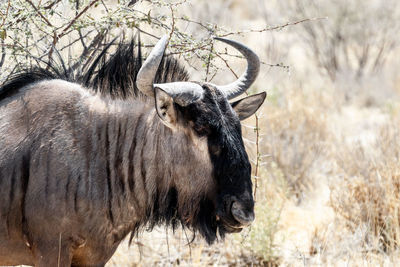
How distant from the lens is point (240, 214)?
3123 mm

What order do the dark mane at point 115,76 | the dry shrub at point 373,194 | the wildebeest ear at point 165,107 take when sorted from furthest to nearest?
the dry shrub at point 373,194 → the dark mane at point 115,76 → the wildebeest ear at point 165,107

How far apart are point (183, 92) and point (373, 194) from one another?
287 cm

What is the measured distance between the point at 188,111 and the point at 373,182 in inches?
111

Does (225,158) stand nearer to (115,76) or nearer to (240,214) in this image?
(240,214)

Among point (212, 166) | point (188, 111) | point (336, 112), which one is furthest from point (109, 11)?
point (336, 112)

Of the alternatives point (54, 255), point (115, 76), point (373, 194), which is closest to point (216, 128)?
point (115, 76)

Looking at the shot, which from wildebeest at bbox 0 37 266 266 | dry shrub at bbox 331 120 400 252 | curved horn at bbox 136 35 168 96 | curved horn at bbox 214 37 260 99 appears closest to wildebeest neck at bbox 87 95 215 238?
wildebeest at bbox 0 37 266 266

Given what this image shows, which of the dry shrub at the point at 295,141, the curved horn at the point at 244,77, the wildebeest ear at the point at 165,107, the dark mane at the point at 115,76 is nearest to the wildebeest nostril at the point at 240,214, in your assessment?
the wildebeest ear at the point at 165,107

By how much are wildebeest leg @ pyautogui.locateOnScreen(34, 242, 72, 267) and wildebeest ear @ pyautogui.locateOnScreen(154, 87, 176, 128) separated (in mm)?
822

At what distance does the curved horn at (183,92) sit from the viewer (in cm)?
315

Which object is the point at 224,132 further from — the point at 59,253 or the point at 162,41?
the point at 59,253

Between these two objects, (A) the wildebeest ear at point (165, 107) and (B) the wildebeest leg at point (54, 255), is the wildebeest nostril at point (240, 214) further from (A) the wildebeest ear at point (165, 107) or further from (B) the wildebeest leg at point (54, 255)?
(B) the wildebeest leg at point (54, 255)

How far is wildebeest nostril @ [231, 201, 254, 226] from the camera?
10.2 ft

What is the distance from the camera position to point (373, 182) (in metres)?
5.50
